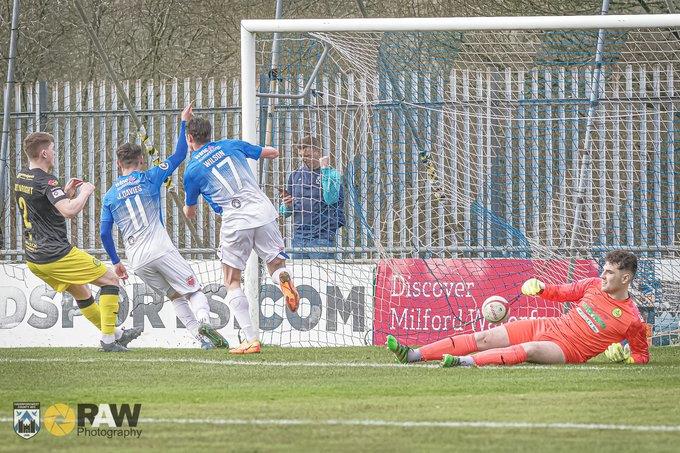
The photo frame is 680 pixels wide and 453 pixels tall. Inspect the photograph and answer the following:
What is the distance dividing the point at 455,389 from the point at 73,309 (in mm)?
6110

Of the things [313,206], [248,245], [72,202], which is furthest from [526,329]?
[72,202]

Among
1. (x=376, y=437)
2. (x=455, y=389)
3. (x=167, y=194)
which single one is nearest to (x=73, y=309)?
(x=167, y=194)

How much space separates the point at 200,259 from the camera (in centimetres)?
1368

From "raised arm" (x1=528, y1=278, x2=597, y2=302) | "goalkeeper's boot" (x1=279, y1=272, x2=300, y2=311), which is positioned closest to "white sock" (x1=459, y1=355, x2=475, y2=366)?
"raised arm" (x1=528, y1=278, x2=597, y2=302)

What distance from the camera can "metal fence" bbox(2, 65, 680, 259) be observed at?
12359 millimetres

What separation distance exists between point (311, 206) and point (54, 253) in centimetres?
263

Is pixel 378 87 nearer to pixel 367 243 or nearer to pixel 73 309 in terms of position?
pixel 367 243

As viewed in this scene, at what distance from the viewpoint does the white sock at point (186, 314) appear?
11492 mm

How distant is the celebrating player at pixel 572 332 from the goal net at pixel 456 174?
246 cm

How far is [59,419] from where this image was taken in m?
6.64

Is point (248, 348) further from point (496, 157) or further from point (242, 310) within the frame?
point (496, 157)

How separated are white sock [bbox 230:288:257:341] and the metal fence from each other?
202cm

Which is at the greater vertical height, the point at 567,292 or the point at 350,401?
the point at 567,292

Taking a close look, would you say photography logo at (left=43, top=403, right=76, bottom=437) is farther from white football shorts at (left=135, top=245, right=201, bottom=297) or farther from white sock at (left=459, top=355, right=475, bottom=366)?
white football shorts at (left=135, top=245, right=201, bottom=297)
